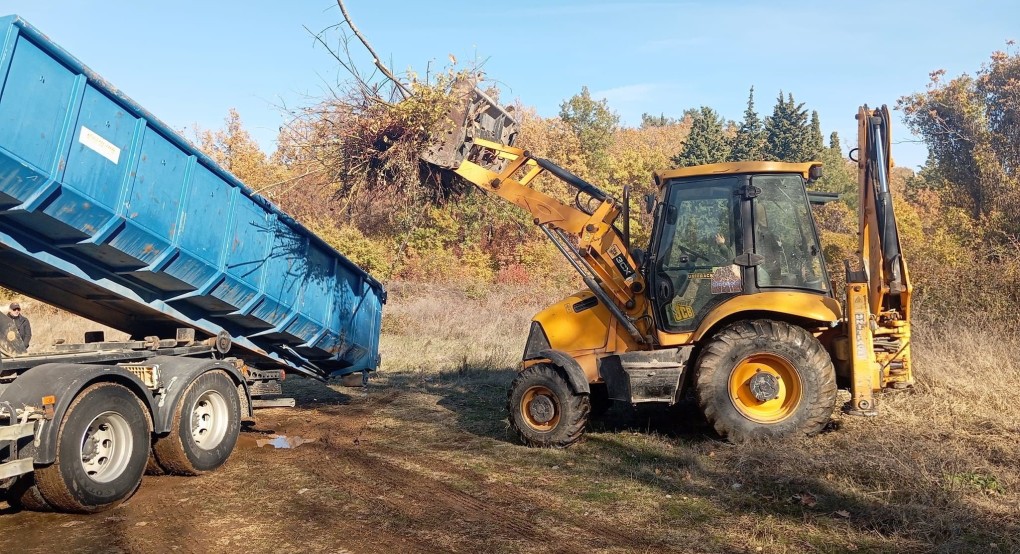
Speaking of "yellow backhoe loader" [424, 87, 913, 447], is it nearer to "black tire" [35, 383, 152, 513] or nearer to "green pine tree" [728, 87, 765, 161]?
"black tire" [35, 383, 152, 513]

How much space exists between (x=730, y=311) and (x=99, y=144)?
17.5 feet

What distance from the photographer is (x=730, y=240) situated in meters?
7.06

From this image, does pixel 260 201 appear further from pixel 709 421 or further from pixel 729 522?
pixel 729 522

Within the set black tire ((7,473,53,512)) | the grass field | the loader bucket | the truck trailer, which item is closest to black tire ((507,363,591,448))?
the grass field

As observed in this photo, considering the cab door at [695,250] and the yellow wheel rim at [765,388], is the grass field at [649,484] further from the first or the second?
the cab door at [695,250]

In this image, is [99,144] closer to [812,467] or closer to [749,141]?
[812,467]

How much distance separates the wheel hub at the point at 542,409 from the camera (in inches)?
285

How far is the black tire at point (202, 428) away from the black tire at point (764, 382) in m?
4.35

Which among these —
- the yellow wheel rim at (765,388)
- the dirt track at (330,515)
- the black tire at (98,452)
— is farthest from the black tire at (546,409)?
the black tire at (98,452)

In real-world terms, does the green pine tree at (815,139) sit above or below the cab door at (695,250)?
above

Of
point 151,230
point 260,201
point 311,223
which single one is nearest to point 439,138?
point 260,201

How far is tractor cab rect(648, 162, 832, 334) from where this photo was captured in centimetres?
698

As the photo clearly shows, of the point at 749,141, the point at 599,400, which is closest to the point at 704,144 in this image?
the point at 749,141

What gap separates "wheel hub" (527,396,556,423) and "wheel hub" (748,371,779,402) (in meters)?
1.87
